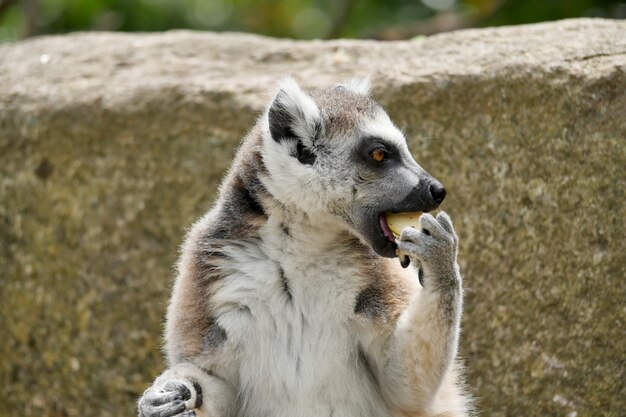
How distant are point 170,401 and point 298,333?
682 millimetres

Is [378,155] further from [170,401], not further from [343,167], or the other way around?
[170,401]

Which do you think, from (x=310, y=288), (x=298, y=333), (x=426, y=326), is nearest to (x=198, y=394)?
(x=298, y=333)

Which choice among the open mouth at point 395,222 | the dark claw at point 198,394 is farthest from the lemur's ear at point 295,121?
the dark claw at point 198,394

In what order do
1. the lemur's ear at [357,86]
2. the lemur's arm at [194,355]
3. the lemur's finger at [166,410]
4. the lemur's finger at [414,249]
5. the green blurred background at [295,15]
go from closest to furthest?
1. the lemur's finger at [414,249]
2. the lemur's finger at [166,410]
3. the lemur's arm at [194,355]
4. the lemur's ear at [357,86]
5. the green blurred background at [295,15]

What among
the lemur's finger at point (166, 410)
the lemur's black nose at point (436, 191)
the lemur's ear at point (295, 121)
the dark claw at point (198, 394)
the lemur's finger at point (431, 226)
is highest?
the lemur's ear at point (295, 121)

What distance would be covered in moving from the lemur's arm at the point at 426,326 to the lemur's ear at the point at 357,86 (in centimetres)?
122

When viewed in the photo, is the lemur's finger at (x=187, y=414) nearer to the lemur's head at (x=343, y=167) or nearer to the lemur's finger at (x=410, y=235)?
the lemur's head at (x=343, y=167)

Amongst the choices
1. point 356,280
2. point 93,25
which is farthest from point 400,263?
point 93,25

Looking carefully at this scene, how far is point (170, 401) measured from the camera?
4.76 meters

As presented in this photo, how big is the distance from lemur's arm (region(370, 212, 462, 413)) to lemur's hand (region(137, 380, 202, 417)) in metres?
0.89

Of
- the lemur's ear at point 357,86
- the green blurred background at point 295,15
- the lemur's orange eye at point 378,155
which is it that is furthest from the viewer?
the green blurred background at point 295,15

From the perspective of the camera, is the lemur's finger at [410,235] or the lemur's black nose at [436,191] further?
the lemur's black nose at [436,191]

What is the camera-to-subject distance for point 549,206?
6.35 m

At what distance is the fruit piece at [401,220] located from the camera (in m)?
4.91
